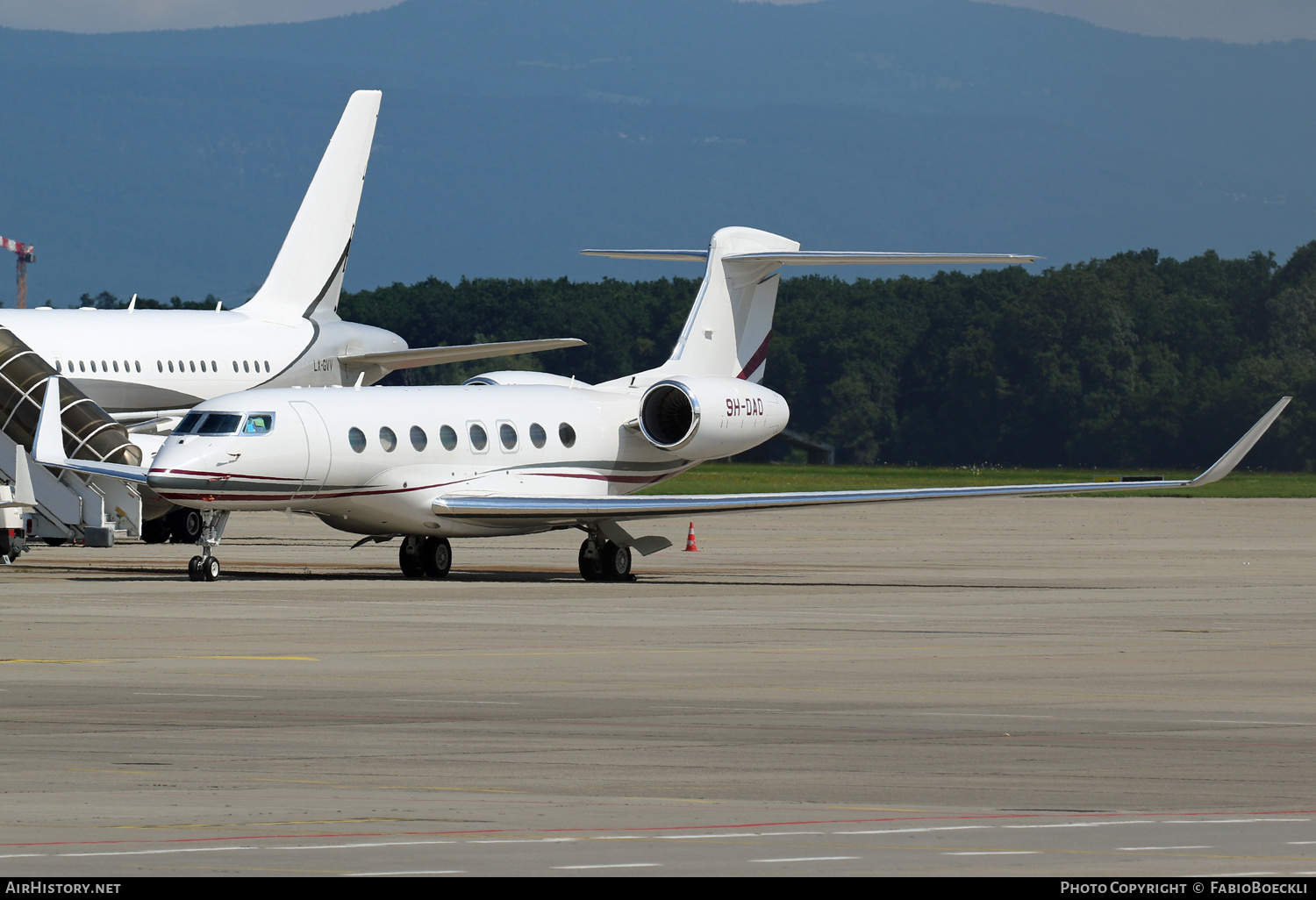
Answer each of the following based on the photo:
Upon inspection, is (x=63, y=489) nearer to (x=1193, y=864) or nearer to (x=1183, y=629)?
(x=1183, y=629)

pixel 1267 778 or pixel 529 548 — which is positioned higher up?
pixel 1267 778

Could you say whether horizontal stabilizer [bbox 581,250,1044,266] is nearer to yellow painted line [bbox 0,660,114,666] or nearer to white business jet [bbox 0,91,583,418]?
white business jet [bbox 0,91,583,418]

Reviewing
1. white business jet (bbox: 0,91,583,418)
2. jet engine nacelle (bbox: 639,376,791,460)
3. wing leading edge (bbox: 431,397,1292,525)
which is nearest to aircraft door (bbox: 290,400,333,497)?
wing leading edge (bbox: 431,397,1292,525)

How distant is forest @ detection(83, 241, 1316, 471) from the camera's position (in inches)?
5635

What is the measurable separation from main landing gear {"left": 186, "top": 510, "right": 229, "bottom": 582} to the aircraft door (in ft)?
4.13

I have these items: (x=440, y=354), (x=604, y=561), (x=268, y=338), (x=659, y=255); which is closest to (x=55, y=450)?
(x=604, y=561)

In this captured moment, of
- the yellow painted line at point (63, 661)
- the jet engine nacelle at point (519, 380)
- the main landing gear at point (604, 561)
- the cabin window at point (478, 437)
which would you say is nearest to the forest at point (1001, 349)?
the jet engine nacelle at point (519, 380)

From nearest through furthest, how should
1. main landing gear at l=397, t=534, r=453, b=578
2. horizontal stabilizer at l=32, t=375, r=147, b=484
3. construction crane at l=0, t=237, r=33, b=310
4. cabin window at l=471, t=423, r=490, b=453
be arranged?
horizontal stabilizer at l=32, t=375, r=147, b=484
main landing gear at l=397, t=534, r=453, b=578
cabin window at l=471, t=423, r=490, b=453
construction crane at l=0, t=237, r=33, b=310

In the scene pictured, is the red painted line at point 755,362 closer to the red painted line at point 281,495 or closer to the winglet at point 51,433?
the red painted line at point 281,495

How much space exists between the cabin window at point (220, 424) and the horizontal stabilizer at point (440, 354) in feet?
56.0

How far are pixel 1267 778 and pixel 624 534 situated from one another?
70.9ft

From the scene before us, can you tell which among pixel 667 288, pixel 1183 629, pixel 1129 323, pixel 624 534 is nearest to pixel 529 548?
pixel 624 534

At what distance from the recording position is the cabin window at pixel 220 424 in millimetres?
30984

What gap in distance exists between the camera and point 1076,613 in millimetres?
26734
